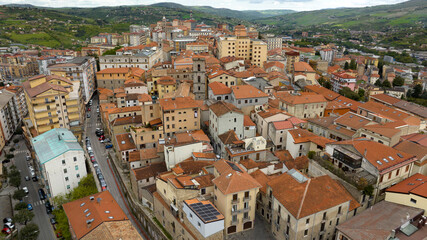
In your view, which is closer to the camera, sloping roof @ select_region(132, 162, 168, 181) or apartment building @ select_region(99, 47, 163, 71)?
sloping roof @ select_region(132, 162, 168, 181)

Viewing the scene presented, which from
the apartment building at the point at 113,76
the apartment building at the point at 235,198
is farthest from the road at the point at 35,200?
the apartment building at the point at 113,76

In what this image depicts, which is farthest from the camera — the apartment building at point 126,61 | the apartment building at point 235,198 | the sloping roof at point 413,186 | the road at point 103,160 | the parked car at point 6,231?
the apartment building at point 126,61

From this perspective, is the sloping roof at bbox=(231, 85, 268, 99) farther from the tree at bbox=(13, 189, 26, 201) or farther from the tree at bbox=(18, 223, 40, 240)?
the tree at bbox=(13, 189, 26, 201)

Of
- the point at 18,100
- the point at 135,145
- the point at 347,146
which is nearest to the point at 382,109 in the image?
the point at 347,146

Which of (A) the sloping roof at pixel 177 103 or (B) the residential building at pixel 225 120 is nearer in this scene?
(B) the residential building at pixel 225 120

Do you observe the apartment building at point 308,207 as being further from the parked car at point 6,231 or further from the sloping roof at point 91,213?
the parked car at point 6,231

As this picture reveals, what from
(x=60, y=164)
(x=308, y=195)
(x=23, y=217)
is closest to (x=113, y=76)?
(x=60, y=164)

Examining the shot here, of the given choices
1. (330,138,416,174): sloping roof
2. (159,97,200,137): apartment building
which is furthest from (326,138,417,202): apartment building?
(159,97,200,137): apartment building
